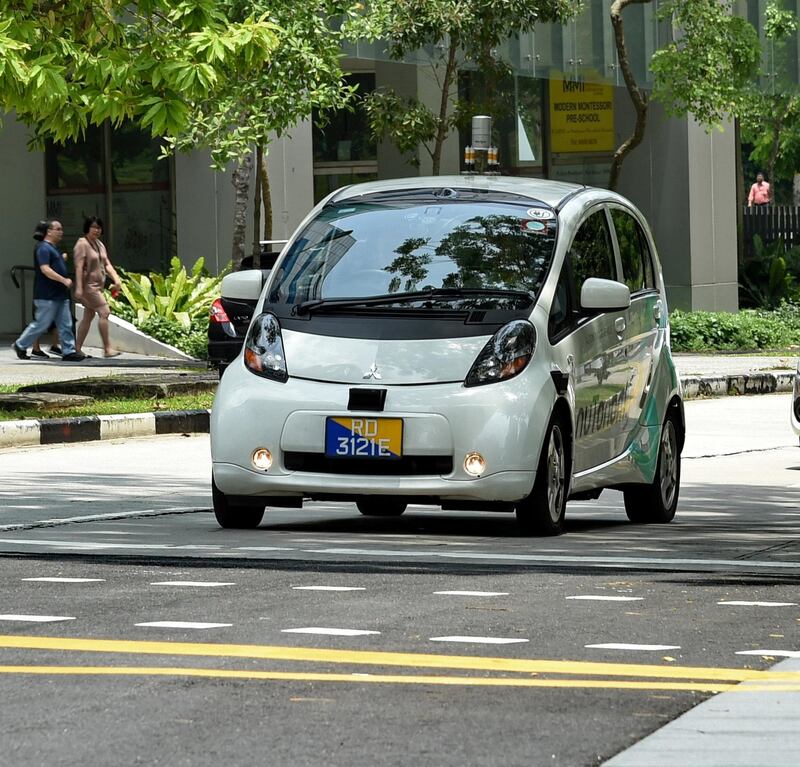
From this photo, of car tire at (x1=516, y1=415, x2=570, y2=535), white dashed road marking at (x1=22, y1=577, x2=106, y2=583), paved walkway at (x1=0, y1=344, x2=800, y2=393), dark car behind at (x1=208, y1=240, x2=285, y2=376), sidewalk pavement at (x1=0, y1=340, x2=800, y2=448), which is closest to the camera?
white dashed road marking at (x1=22, y1=577, x2=106, y2=583)

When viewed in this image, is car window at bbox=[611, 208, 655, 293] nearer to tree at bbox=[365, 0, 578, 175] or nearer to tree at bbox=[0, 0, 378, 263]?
tree at bbox=[0, 0, 378, 263]

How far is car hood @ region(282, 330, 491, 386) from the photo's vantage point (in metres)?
9.58

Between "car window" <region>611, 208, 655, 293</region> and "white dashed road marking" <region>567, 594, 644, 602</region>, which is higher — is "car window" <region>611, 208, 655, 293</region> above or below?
above

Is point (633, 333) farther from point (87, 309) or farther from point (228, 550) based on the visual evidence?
point (87, 309)

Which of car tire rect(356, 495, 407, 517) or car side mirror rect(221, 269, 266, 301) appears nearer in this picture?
car side mirror rect(221, 269, 266, 301)

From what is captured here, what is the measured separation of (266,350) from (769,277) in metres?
29.8

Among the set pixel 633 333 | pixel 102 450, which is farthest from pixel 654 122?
pixel 633 333

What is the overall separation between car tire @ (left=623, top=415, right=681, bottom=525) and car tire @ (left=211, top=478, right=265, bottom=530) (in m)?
2.19

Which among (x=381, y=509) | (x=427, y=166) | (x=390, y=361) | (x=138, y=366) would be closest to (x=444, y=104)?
(x=427, y=166)

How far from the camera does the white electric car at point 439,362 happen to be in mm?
9539


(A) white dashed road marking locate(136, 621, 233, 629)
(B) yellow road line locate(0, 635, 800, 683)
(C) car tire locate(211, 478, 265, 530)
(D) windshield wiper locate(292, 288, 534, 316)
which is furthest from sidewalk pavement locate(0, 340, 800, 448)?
(B) yellow road line locate(0, 635, 800, 683)

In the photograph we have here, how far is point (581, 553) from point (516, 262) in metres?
1.70

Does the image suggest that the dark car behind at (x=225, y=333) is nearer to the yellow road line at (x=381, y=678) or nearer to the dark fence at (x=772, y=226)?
the yellow road line at (x=381, y=678)

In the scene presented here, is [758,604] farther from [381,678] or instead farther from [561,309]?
[561,309]
